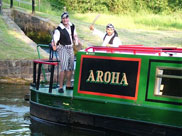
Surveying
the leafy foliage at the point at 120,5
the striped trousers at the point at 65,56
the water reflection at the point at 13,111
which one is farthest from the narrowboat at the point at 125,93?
the leafy foliage at the point at 120,5

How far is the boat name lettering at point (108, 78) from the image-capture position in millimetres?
9031

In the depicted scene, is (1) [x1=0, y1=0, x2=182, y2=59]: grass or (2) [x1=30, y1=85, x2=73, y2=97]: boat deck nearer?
(2) [x1=30, y1=85, x2=73, y2=97]: boat deck

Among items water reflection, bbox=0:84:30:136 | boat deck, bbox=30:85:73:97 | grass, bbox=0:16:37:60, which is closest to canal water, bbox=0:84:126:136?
water reflection, bbox=0:84:30:136

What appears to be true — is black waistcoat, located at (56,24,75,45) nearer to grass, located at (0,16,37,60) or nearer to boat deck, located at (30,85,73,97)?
boat deck, located at (30,85,73,97)

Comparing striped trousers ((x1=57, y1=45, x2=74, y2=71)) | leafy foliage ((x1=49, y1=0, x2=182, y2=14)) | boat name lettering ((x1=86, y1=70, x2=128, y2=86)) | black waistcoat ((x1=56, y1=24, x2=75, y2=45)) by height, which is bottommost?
boat name lettering ((x1=86, y1=70, x2=128, y2=86))

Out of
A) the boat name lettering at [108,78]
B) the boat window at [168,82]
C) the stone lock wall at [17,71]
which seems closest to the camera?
the boat window at [168,82]

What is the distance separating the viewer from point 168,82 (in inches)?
337

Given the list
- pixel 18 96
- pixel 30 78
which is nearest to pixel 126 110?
pixel 18 96

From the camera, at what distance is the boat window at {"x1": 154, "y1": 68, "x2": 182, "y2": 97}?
845cm

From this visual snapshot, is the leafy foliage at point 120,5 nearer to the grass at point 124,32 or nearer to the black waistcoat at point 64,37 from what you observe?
the grass at point 124,32

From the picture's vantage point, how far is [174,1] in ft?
128

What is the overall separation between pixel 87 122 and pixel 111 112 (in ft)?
2.09

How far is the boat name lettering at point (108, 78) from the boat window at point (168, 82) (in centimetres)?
62

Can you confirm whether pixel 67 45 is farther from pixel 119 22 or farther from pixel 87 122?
pixel 119 22
